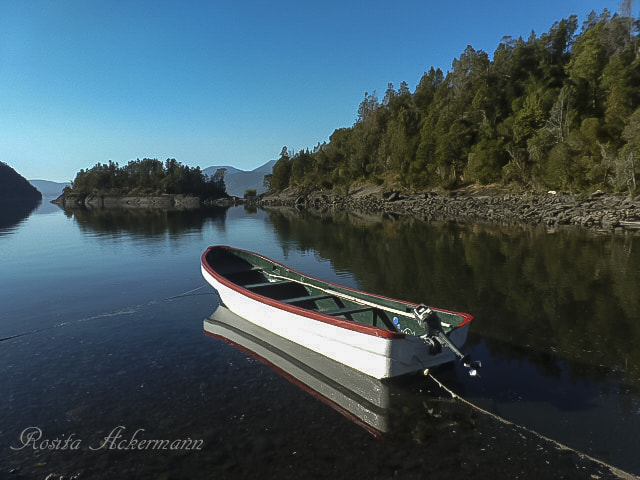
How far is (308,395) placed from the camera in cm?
1045

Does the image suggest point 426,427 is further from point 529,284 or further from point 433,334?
point 529,284

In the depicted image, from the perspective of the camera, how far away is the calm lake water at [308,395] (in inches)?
305

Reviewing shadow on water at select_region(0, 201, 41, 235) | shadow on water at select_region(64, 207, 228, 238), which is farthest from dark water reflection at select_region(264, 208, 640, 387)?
shadow on water at select_region(0, 201, 41, 235)

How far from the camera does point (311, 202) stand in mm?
127750

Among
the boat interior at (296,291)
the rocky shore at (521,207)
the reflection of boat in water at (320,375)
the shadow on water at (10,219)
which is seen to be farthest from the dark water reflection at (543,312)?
the shadow on water at (10,219)

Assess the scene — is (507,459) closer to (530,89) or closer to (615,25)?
(530,89)

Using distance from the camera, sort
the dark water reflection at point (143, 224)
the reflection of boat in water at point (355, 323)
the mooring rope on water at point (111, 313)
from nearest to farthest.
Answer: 1. the reflection of boat in water at point (355, 323)
2. the mooring rope on water at point (111, 313)
3. the dark water reflection at point (143, 224)

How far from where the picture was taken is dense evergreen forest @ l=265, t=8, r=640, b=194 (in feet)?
188

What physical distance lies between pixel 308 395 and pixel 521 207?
55.8m

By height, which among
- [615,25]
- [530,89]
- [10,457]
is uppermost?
[615,25]

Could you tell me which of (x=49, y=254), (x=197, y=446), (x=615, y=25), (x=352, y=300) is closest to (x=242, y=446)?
(x=197, y=446)

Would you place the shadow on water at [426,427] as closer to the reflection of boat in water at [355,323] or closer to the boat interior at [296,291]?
the reflection of boat in water at [355,323]

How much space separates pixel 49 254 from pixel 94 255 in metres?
5.53

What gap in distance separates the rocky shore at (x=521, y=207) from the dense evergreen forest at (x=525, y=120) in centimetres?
374
